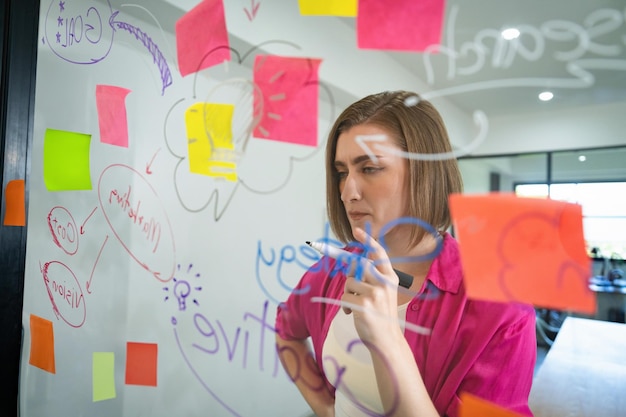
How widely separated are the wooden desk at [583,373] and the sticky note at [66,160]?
0.83 meters

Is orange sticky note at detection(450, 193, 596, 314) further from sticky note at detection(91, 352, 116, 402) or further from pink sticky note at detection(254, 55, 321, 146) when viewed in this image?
sticky note at detection(91, 352, 116, 402)

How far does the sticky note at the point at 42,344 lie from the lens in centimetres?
88

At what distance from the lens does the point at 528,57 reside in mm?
376

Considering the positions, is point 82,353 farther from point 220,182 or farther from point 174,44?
point 174,44

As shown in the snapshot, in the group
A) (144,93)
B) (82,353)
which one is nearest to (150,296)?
(82,353)

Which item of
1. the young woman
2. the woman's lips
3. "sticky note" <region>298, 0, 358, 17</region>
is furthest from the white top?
"sticky note" <region>298, 0, 358, 17</region>

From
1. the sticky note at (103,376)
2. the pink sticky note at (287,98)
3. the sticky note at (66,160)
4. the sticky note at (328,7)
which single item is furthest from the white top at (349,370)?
the sticky note at (66,160)

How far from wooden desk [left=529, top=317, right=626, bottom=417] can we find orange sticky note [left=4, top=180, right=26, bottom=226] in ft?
3.23

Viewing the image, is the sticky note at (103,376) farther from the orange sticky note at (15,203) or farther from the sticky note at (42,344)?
the orange sticky note at (15,203)

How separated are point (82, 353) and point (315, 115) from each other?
72 centimetres

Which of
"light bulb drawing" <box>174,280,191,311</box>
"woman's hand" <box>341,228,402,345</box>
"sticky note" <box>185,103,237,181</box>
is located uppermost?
"sticky note" <box>185,103,237,181</box>

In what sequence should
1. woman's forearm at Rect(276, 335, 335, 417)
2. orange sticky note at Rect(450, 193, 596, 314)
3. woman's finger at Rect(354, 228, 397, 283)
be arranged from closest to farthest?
1. orange sticky note at Rect(450, 193, 596, 314)
2. woman's finger at Rect(354, 228, 397, 283)
3. woman's forearm at Rect(276, 335, 335, 417)

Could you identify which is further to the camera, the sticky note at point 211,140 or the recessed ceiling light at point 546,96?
the sticky note at point 211,140

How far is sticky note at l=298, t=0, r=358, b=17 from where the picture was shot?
0.48 m
